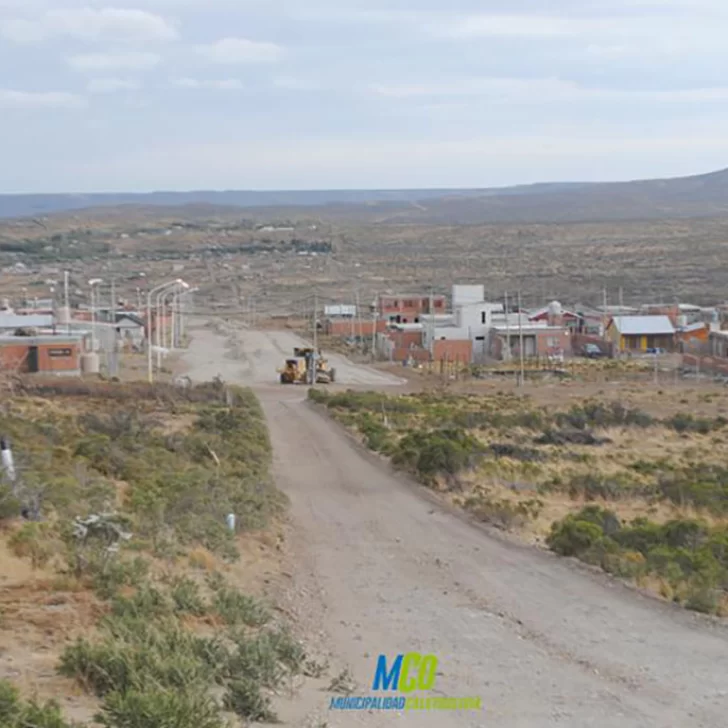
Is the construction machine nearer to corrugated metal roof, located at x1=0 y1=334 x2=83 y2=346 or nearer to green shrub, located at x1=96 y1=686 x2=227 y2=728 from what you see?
corrugated metal roof, located at x1=0 y1=334 x2=83 y2=346

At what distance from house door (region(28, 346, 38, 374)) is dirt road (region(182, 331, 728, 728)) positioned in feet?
119

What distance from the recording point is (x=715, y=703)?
9297 millimetres

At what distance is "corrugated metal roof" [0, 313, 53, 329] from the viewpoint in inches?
2562

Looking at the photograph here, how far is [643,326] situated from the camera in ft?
236

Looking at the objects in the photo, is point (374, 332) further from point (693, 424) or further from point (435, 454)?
point (435, 454)

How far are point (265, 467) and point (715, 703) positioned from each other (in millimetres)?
13838

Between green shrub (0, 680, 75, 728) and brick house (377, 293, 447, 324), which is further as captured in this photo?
brick house (377, 293, 447, 324)

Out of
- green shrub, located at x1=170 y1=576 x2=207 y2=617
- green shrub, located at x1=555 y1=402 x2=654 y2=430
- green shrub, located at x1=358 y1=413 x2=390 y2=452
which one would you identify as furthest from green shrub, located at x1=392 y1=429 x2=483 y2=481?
green shrub, located at x1=170 y1=576 x2=207 y2=617

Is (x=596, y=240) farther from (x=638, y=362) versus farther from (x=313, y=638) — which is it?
(x=313, y=638)

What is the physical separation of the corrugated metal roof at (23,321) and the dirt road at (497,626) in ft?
161

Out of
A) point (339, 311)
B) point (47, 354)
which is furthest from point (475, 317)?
point (339, 311)

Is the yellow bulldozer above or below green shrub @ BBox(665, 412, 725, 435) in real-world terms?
below

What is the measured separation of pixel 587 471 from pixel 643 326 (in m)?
47.6

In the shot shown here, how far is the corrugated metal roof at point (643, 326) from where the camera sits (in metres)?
71.4
